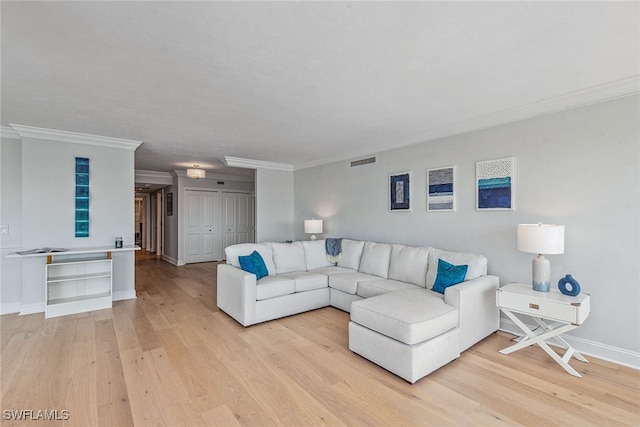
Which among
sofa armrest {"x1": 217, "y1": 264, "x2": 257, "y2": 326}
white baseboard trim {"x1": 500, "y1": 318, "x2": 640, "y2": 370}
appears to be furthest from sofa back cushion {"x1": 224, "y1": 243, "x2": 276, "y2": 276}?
white baseboard trim {"x1": 500, "y1": 318, "x2": 640, "y2": 370}

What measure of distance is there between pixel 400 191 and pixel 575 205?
2.05m

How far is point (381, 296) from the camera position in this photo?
2.94 meters

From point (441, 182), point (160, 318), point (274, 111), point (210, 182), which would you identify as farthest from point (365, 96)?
point (210, 182)

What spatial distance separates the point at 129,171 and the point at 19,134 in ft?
4.20

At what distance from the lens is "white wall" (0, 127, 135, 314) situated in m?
3.91

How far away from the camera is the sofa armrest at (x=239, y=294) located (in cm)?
343

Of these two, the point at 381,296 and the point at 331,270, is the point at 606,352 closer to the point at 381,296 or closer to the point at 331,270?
the point at 381,296

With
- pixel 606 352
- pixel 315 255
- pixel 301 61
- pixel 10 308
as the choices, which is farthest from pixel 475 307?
pixel 10 308

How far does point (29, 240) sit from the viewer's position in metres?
3.91

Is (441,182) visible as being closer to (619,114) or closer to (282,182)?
(619,114)

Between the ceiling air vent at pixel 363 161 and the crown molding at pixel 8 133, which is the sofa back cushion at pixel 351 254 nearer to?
the ceiling air vent at pixel 363 161

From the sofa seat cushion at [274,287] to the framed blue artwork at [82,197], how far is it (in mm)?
2796

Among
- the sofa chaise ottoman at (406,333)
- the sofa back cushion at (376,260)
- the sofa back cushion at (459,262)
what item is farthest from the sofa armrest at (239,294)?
the sofa back cushion at (459,262)

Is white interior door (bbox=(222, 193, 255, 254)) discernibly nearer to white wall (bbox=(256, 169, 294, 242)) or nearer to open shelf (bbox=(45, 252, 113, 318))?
white wall (bbox=(256, 169, 294, 242))
